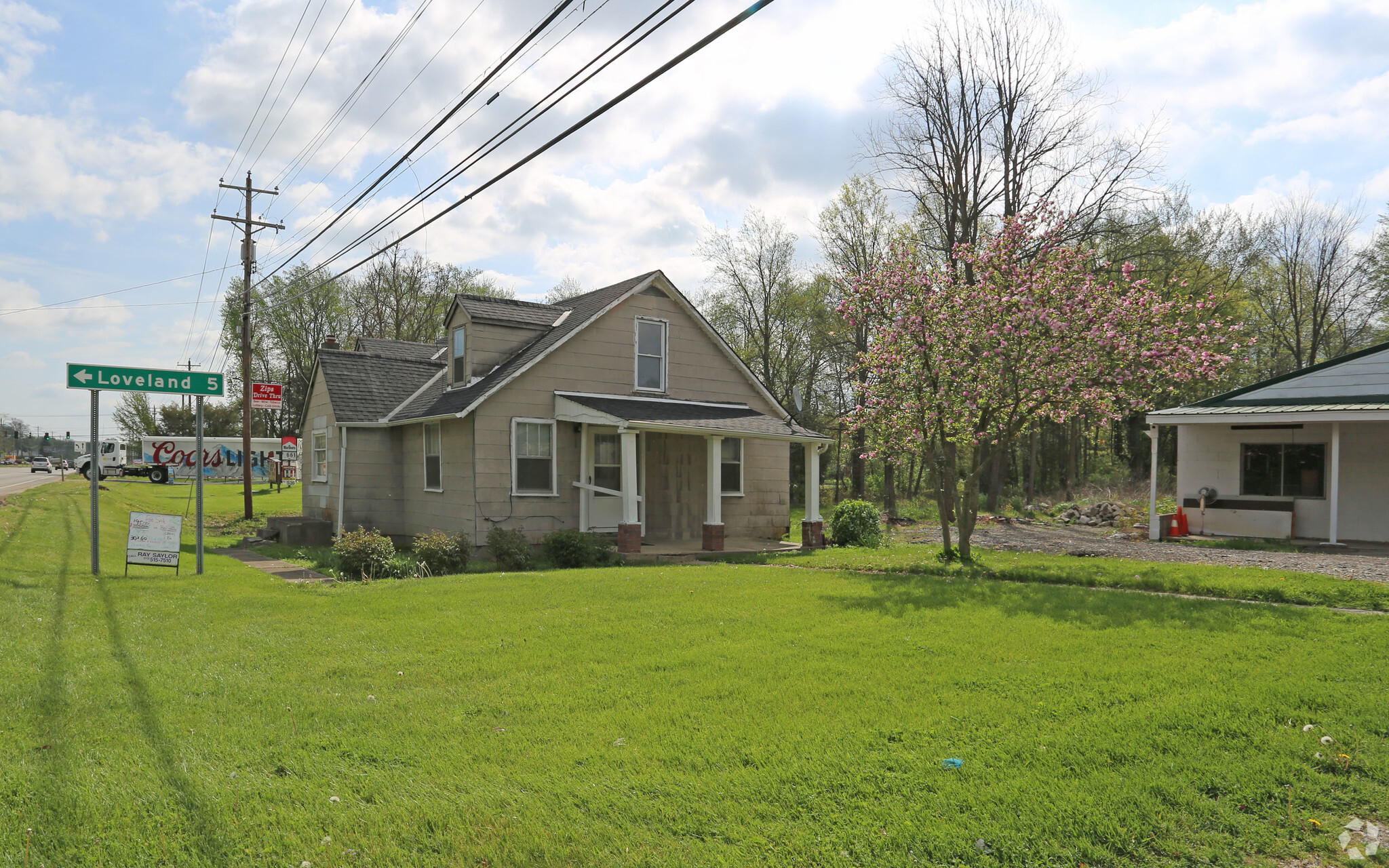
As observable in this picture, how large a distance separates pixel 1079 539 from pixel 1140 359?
619 centimetres

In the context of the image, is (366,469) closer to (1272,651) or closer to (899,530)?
(899,530)

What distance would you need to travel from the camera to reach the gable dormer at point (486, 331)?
17500mm

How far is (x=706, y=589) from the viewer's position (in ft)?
35.4

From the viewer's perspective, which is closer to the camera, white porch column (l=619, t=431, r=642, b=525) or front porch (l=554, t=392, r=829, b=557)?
white porch column (l=619, t=431, r=642, b=525)

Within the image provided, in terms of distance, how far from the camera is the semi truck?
46906mm

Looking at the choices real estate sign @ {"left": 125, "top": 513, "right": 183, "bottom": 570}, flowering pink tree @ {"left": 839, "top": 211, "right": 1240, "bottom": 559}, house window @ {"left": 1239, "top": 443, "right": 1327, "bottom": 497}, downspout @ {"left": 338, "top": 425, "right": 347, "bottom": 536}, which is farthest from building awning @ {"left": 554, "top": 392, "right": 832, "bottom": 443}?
house window @ {"left": 1239, "top": 443, "right": 1327, "bottom": 497}

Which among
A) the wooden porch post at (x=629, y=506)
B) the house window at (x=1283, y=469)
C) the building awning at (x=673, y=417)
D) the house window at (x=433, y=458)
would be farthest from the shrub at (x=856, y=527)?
the house window at (x=1283, y=469)

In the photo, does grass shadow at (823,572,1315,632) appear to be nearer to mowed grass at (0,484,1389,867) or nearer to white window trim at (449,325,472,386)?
mowed grass at (0,484,1389,867)

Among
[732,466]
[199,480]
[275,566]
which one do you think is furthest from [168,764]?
[732,466]

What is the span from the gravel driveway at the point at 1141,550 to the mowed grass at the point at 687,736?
5.16 m

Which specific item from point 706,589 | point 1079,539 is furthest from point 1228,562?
point 706,589

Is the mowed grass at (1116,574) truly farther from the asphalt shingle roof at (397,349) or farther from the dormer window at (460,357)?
the asphalt shingle roof at (397,349)

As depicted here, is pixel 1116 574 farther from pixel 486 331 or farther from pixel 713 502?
pixel 486 331

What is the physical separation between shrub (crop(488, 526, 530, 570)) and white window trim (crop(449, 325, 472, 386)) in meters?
4.34
